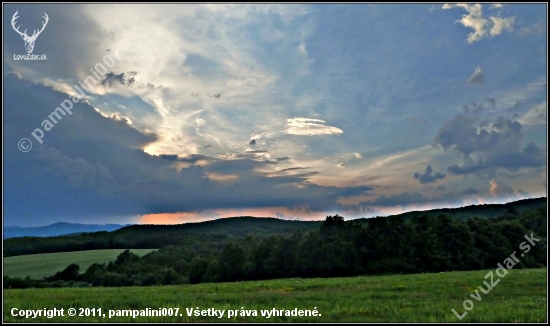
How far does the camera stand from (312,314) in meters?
17.8

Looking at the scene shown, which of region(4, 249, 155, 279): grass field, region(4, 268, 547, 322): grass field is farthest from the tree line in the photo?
region(4, 268, 547, 322): grass field

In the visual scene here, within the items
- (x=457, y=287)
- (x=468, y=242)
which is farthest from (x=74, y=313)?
(x=468, y=242)

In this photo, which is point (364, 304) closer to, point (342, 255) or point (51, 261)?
point (342, 255)

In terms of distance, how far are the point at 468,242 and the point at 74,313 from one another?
66.6 metres

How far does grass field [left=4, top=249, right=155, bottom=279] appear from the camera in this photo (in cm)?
5685

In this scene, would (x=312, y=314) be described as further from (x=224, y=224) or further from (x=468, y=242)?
(x=224, y=224)

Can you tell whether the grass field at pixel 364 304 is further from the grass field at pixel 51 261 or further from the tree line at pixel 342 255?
the grass field at pixel 51 261

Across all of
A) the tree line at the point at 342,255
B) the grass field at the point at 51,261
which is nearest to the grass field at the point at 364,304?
the tree line at the point at 342,255

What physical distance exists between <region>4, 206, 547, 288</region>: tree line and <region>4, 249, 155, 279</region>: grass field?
2142 millimetres

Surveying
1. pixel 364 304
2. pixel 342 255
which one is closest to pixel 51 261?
pixel 342 255

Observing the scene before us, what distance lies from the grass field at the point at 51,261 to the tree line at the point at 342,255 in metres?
2.14

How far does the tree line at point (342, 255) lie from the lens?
204 ft

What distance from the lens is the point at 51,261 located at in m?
68.4

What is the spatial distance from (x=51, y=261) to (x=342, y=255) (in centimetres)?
5079
